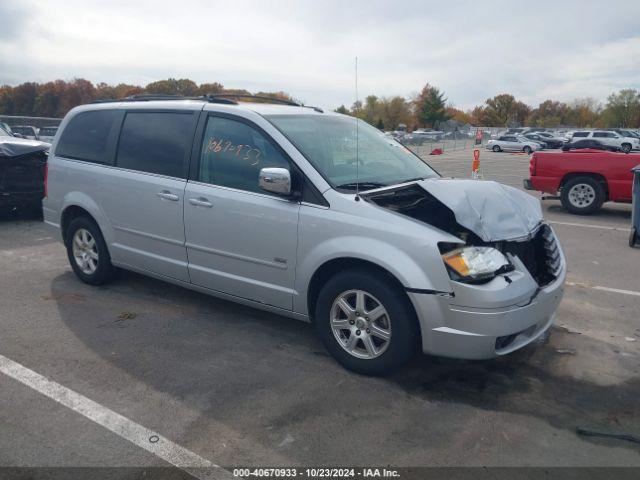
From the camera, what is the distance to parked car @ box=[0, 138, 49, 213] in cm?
905

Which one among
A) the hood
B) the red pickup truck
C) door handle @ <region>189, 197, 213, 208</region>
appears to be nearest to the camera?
door handle @ <region>189, 197, 213, 208</region>

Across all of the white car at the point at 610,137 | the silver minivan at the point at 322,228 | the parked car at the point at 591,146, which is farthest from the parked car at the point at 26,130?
the white car at the point at 610,137

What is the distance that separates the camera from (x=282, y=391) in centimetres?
368

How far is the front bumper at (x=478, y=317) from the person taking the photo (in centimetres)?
343

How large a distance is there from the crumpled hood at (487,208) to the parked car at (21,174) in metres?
7.64

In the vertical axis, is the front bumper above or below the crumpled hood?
below

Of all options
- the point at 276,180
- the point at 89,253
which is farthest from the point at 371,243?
the point at 89,253

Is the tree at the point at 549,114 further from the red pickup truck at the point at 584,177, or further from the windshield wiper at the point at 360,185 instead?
the windshield wiper at the point at 360,185

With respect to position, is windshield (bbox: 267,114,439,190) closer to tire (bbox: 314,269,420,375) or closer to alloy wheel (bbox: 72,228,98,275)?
tire (bbox: 314,269,420,375)

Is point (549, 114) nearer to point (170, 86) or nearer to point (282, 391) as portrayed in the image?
point (170, 86)

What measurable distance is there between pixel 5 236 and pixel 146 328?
4.98 meters

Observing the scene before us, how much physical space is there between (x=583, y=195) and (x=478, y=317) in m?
8.45

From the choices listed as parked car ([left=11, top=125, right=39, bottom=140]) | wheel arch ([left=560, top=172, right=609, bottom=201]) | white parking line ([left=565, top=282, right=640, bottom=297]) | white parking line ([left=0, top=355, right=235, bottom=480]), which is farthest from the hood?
parked car ([left=11, top=125, right=39, bottom=140])

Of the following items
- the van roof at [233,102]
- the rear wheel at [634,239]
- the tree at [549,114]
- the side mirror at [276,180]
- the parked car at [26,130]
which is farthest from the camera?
the tree at [549,114]
